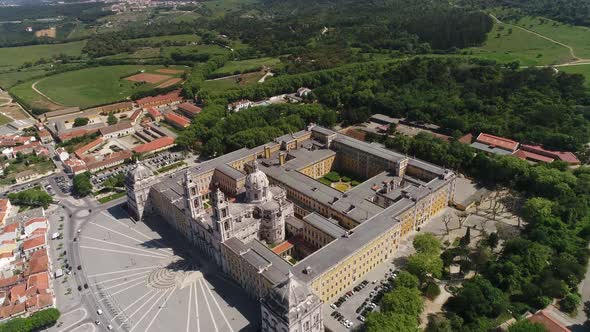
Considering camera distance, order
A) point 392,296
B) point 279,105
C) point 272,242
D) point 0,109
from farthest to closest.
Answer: point 0,109, point 279,105, point 272,242, point 392,296

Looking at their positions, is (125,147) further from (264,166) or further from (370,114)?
(370,114)

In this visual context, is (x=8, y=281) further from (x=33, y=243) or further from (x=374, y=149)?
(x=374, y=149)

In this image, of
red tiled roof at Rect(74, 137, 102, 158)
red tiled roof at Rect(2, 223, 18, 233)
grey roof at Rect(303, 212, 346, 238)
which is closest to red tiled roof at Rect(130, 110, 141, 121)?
red tiled roof at Rect(74, 137, 102, 158)

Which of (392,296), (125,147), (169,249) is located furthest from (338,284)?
(125,147)

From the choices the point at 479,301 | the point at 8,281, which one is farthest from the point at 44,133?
the point at 479,301

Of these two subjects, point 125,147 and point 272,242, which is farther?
point 125,147
